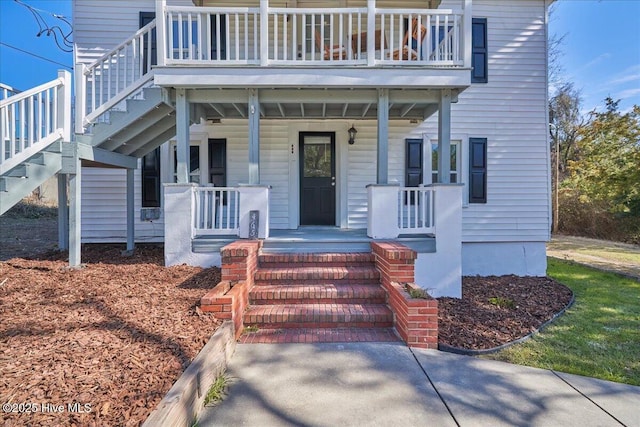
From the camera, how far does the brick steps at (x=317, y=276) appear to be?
4.24 meters

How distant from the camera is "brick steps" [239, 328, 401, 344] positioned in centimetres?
333

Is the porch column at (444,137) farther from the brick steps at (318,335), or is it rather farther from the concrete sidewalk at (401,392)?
the concrete sidewalk at (401,392)

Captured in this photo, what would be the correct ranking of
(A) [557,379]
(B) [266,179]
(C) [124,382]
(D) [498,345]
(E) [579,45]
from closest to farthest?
(C) [124,382] < (A) [557,379] < (D) [498,345] < (B) [266,179] < (E) [579,45]

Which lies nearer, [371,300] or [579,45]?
[371,300]

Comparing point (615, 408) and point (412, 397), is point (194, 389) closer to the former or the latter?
point (412, 397)

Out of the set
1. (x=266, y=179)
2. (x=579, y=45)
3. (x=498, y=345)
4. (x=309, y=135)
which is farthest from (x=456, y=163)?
(x=579, y=45)

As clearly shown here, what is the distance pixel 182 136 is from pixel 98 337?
3.28 metres

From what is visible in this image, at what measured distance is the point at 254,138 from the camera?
518 cm

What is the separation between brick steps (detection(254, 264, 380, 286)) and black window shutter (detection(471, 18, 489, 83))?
525 centimetres

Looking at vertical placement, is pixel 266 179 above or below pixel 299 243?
above

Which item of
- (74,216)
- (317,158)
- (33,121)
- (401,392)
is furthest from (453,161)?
(33,121)

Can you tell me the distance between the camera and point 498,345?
3.36m

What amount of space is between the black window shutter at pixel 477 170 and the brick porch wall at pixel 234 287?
5.07 metres

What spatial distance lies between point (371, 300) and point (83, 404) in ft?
9.37
